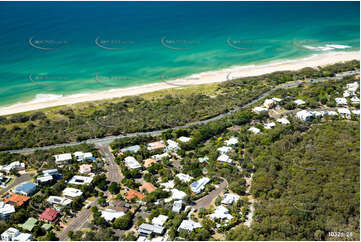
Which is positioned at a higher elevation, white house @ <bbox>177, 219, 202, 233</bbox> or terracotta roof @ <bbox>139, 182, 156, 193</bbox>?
terracotta roof @ <bbox>139, 182, 156, 193</bbox>

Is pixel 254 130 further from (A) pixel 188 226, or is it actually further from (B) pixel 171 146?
(A) pixel 188 226

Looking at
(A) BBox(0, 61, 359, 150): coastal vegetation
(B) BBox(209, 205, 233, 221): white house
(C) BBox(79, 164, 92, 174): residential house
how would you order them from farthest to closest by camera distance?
(A) BBox(0, 61, 359, 150): coastal vegetation → (C) BBox(79, 164, 92, 174): residential house → (B) BBox(209, 205, 233, 221): white house

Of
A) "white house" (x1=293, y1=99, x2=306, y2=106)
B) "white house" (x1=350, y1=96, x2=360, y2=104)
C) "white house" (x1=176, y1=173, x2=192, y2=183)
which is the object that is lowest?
"white house" (x1=176, y1=173, x2=192, y2=183)

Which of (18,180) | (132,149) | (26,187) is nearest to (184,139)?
(132,149)

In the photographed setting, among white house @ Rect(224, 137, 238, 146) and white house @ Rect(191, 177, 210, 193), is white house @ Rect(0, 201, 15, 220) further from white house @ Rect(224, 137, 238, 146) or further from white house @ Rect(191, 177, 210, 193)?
white house @ Rect(224, 137, 238, 146)

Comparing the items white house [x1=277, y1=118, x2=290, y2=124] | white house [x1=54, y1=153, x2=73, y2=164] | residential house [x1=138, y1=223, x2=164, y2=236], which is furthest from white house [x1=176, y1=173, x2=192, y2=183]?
white house [x1=277, y1=118, x2=290, y2=124]

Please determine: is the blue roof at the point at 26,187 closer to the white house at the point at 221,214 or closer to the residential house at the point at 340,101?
the white house at the point at 221,214

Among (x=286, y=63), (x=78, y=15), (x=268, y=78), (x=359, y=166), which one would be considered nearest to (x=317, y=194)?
(x=359, y=166)
